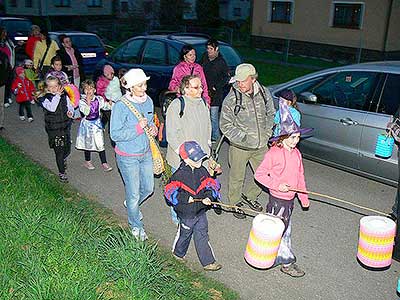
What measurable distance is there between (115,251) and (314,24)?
72.3 feet

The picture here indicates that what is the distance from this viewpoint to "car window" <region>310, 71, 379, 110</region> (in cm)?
669

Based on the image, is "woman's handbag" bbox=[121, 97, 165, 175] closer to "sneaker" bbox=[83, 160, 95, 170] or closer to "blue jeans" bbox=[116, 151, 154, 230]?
"blue jeans" bbox=[116, 151, 154, 230]

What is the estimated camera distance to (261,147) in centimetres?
569

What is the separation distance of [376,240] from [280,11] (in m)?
23.9

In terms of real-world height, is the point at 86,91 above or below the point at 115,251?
above

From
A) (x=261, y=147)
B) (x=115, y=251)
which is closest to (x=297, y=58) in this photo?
(x=261, y=147)

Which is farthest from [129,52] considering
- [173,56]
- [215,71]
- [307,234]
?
[307,234]

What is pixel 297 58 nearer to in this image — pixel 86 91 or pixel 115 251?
pixel 86 91

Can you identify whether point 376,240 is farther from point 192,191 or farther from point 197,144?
point 197,144

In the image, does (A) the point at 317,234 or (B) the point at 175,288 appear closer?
(B) the point at 175,288

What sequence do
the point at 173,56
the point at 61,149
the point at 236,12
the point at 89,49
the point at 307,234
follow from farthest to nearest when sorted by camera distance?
the point at 236,12 → the point at 89,49 → the point at 173,56 → the point at 61,149 → the point at 307,234

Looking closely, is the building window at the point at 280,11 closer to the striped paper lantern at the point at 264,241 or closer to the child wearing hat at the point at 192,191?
the child wearing hat at the point at 192,191

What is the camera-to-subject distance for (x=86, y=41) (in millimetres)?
15836

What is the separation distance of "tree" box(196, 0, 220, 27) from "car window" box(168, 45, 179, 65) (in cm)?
2459
